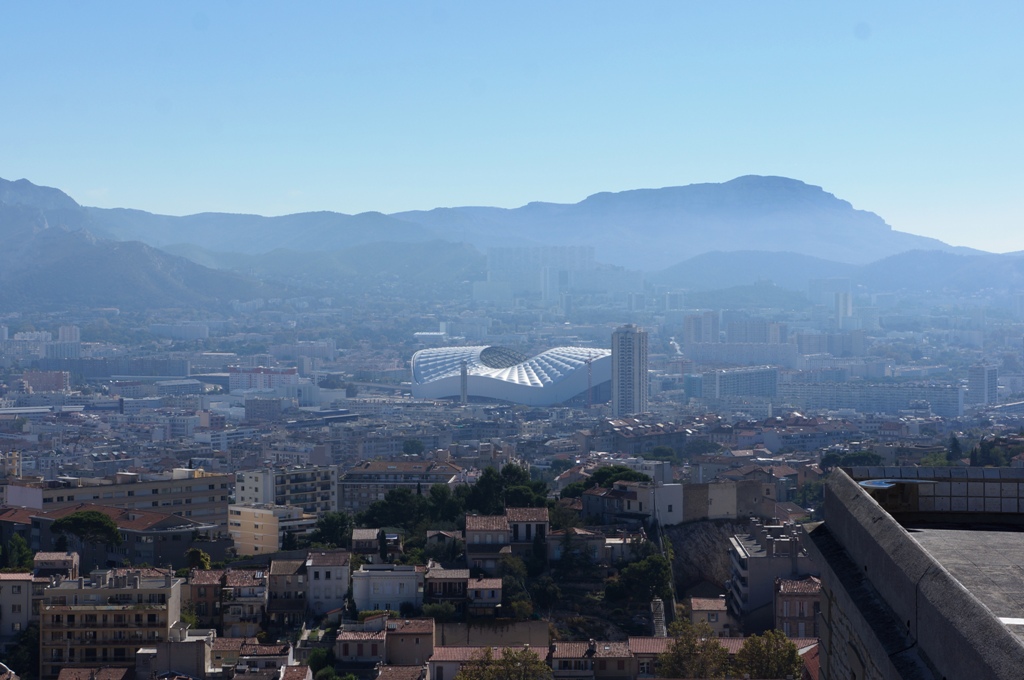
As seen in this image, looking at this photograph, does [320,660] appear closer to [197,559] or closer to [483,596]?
[483,596]

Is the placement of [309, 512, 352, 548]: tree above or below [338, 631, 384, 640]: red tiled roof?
above

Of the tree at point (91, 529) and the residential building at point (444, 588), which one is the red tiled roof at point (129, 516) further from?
the residential building at point (444, 588)

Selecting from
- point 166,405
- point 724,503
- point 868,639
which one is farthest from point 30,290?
point 868,639

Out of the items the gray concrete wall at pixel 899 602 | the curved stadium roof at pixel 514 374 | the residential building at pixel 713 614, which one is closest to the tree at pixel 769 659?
the residential building at pixel 713 614

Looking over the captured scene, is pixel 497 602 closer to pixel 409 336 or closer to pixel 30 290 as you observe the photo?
pixel 409 336

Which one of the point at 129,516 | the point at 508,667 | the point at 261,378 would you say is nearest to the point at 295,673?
the point at 508,667

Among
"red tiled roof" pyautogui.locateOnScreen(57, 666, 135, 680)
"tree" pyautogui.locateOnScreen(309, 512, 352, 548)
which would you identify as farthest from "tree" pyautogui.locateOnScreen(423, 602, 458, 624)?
"tree" pyautogui.locateOnScreen(309, 512, 352, 548)

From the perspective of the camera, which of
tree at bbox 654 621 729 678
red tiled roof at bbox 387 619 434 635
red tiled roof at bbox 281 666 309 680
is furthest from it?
red tiled roof at bbox 387 619 434 635

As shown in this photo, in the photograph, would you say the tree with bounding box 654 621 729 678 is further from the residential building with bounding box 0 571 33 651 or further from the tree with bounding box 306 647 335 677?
the residential building with bounding box 0 571 33 651
